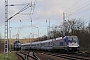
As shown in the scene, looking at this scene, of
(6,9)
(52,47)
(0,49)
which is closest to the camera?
(6,9)

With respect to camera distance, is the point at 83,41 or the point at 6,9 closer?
the point at 6,9

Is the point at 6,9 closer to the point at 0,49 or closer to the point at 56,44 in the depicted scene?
the point at 56,44

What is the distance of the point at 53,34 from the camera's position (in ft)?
313

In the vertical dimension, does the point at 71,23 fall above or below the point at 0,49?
above

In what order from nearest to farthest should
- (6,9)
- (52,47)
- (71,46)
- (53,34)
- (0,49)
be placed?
1. (6,9)
2. (71,46)
3. (52,47)
4. (0,49)
5. (53,34)

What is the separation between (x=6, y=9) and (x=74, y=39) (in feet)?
53.9

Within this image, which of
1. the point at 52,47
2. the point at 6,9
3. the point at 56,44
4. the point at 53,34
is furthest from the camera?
the point at 53,34

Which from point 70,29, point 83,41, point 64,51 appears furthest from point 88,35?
point 70,29

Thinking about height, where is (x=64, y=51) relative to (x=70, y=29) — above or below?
below

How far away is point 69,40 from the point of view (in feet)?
144

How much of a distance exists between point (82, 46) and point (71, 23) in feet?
65.5

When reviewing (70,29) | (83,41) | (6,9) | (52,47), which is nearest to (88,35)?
(83,41)

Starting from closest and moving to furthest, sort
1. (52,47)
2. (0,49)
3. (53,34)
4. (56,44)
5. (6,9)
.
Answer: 1. (6,9)
2. (56,44)
3. (52,47)
4. (0,49)
5. (53,34)

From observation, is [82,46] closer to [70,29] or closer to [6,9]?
[70,29]
